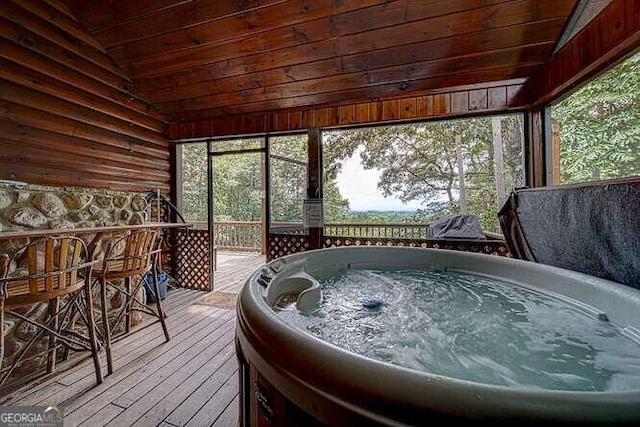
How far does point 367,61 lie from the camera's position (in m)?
2.84

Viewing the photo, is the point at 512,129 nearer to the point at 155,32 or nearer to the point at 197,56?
the point at 197,56

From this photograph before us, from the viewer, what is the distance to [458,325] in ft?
5.29

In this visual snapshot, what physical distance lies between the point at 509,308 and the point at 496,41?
210 centimetres

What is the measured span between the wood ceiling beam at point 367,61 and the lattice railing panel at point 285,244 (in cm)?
179

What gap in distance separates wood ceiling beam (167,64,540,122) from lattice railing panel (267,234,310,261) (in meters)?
1.59

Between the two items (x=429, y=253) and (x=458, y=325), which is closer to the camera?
(x=458, y=325)

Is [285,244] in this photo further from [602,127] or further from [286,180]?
[602,127]

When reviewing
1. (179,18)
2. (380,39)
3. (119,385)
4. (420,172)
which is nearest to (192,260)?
(119,385)

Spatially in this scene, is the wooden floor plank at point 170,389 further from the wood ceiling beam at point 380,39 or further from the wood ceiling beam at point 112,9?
the wood ceiling beam at point 112,9

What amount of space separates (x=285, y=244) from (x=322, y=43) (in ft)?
7.46

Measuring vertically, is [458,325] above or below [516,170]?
below

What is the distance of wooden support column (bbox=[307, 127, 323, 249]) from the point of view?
3.58 meters

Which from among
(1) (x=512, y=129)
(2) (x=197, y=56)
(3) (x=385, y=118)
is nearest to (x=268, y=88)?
(2) (x=197, y=56)

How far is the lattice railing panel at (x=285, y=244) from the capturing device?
373cm
